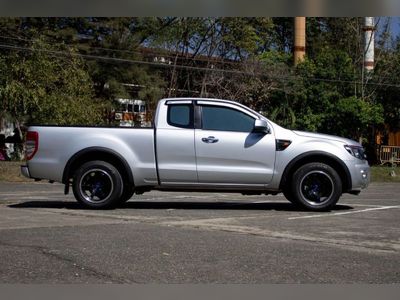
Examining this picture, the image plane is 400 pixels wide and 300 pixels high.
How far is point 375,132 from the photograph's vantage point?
37.6 m

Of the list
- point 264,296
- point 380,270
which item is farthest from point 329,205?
point 264,296

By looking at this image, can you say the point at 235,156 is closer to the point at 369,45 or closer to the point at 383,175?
the point at 383,175

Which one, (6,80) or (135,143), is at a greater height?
(6,80)

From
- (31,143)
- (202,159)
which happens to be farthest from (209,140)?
(31,143)

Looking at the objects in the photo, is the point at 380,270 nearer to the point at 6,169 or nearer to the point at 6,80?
the point at 6,169

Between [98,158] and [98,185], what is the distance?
0.45 metres

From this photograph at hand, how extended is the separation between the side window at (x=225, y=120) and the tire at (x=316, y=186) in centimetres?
115

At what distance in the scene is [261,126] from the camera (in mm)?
10250

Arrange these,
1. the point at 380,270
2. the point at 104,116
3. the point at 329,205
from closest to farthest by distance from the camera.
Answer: the point at 380,270 < the point at 329,205 < the point at 104,116

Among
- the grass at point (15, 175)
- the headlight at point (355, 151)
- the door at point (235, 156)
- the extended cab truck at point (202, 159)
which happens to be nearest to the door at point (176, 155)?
the extended cab truck at point (202, 159)

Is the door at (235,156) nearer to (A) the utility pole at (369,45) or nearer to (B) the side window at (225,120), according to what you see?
(B) the side window at (225,120)

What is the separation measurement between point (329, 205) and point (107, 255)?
16.7 ft

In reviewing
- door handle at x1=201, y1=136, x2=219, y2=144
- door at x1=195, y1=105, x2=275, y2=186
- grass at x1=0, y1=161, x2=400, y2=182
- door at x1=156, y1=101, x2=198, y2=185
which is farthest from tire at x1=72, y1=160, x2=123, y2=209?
grass at x1=0, y1=161, x2=400, y2=182

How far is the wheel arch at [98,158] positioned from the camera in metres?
10.3
